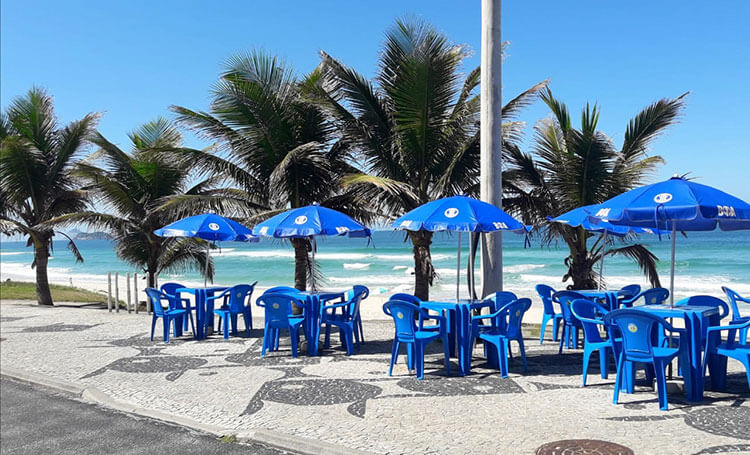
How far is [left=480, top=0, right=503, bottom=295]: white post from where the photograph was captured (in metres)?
10.5

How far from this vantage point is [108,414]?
6715 millimetres

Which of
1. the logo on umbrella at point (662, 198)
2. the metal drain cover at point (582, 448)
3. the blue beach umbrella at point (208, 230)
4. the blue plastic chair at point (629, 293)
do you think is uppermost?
the logo on umbrella at point (662, 198)

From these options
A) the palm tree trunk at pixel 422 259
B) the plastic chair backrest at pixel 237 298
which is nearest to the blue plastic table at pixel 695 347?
the palm tree trunk at pixel 422 259

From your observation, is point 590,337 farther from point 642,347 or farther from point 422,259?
point 422,259

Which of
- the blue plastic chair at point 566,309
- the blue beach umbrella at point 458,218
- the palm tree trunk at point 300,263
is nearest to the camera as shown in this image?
the blue beach umbrella at point 458,218

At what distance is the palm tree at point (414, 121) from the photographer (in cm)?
1182

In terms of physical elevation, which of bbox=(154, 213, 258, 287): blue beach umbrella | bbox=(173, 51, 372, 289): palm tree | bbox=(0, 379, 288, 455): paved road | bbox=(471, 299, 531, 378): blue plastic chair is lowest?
bbox=(0, 379, 288, 455): paved road

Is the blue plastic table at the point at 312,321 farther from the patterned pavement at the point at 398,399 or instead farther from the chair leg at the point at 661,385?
the chair leg at the point at 661,385

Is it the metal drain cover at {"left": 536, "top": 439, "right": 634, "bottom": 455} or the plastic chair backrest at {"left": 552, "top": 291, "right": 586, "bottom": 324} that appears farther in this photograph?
the plastic chair backrest at {"left": 552, "top": 291, "right": 586, "bottom": 324}

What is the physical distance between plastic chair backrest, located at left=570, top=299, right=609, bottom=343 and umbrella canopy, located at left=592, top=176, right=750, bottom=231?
111 centimetres

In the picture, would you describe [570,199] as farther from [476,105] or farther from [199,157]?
[199,157]

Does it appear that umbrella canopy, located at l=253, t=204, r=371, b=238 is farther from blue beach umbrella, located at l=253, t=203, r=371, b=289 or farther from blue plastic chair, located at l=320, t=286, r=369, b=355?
blue plastic chair, located at l=320, t=286, r=369, b=355

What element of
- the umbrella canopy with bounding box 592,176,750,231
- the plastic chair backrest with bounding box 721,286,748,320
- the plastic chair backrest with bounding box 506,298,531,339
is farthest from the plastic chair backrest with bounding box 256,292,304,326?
the plastic chair backrest with bounding box 721,286,748,320

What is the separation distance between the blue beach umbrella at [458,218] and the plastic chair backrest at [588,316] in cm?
137
